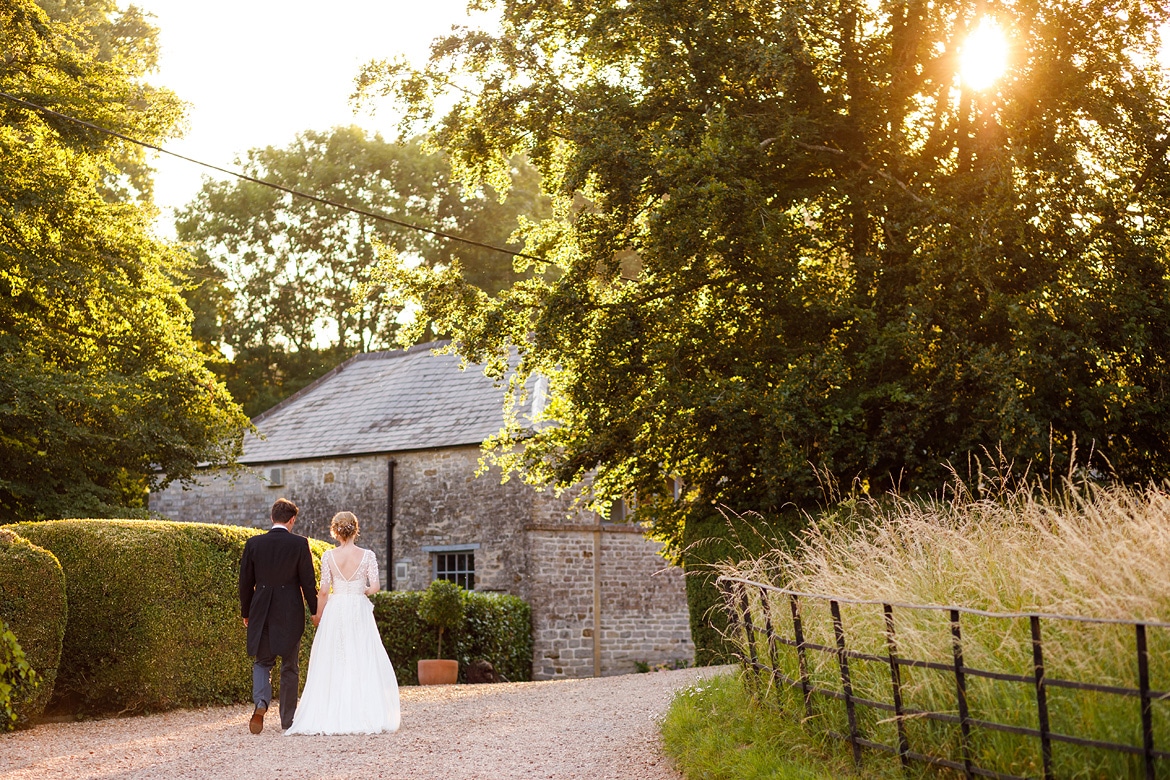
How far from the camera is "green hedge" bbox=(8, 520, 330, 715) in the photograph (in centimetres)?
1116

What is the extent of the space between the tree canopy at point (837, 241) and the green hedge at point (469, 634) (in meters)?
5.04

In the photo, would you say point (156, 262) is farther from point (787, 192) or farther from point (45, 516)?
point (787, 192)

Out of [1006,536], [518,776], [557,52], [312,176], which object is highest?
[312,176]

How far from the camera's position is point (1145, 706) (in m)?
4.80

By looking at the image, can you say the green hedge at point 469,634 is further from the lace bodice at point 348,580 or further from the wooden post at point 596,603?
the lace bodice at point 348,580

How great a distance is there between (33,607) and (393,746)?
3.52 meters

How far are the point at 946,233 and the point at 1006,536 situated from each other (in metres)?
6.95

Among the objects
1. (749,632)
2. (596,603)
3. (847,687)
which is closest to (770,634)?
Answer: (749,632)

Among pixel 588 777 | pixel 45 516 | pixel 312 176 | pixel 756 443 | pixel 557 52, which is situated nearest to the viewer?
pixel 588 777

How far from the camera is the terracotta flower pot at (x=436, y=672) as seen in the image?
61.2ft

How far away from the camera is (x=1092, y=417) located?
1312cm

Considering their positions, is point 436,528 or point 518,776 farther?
point 436,528

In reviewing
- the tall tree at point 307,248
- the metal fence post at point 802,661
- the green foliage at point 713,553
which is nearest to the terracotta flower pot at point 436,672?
the green foliage at point 713,553

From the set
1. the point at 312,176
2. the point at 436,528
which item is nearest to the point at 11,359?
the point at 436,528
